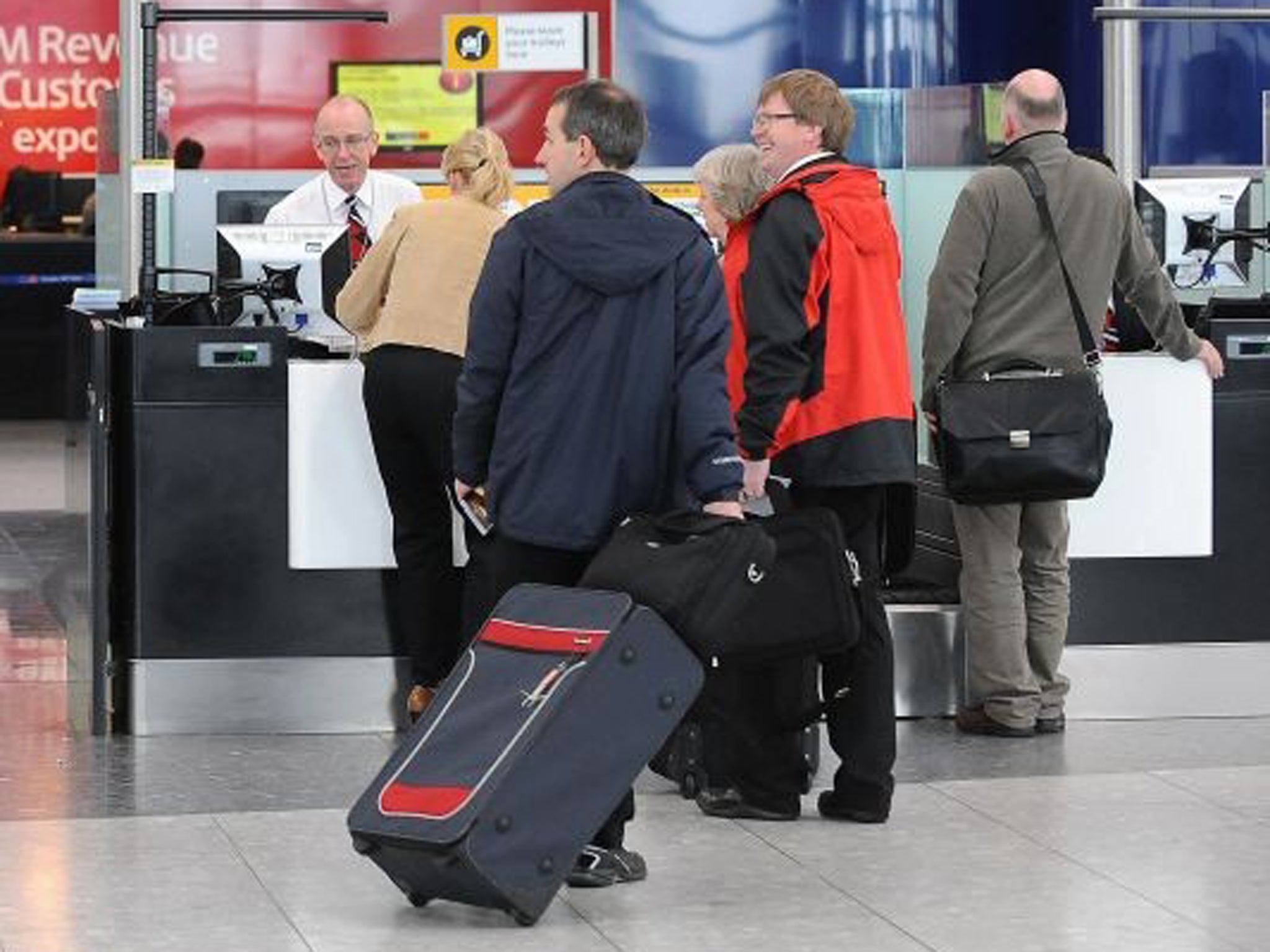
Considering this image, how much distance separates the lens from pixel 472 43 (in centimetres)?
1009

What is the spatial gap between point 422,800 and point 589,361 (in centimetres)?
87

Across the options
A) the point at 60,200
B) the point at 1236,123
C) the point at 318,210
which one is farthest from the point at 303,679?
the point at 60,200

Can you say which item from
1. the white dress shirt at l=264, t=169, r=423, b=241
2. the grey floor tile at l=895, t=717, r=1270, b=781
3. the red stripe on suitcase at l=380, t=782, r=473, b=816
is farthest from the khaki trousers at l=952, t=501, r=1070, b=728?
the red stripe on suitcase at l=380, t=782, r=473, b=816

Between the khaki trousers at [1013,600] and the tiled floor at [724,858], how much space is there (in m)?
0.12

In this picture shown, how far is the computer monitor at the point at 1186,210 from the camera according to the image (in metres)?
8.49

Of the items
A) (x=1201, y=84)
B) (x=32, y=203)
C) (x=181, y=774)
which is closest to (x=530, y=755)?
(x=181, y=774)

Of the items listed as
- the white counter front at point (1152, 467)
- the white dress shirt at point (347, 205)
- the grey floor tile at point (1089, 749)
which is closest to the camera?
the grey floor tile at point (1089, 749)

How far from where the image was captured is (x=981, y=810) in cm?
646

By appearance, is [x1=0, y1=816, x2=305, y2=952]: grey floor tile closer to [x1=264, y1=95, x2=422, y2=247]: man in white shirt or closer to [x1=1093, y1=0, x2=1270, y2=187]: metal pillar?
[x1=264, y1=95, x2=422, y2=247]: man in white shirt

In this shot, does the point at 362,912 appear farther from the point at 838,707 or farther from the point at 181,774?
the point at 181,774

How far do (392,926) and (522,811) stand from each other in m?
0.35

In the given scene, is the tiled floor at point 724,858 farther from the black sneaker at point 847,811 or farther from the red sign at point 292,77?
the red sign at point 292,77

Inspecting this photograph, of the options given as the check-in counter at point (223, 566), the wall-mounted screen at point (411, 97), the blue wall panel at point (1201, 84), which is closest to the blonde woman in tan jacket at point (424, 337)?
the check-in counter at point (223, 566)

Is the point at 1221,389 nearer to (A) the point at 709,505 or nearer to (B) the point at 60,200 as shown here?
(A) the point at 709,505
